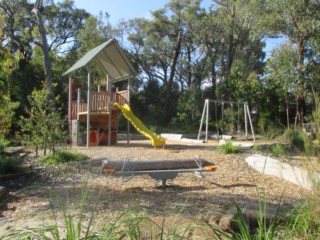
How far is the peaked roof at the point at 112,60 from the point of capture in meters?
15.4

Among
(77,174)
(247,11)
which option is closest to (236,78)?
(247,11)

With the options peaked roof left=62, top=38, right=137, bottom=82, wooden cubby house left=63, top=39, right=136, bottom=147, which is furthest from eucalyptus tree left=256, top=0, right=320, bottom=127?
wooden cubby house left=63, top=39, right=136, bottom=147

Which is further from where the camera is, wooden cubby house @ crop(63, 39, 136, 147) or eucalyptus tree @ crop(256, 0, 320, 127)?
wooden cubby house @ crop(63, 39, 136, 147)

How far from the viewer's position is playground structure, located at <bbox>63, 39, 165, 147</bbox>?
47.9ft

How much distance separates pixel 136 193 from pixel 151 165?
A: 1.96 ft

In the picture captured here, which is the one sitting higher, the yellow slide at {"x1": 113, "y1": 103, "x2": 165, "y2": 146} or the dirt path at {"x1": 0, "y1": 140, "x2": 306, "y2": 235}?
the yellow slide at {"x1": 113, "y1": 103, "x2": 165, "y2": 146}

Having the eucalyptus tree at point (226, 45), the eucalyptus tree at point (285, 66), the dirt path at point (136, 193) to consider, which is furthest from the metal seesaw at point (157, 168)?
the eucalyptus tree at point (226, 45)

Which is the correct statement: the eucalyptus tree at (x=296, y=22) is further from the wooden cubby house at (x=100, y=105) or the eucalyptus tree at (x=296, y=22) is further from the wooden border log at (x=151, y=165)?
the wooden border log at (x=151, y=165)

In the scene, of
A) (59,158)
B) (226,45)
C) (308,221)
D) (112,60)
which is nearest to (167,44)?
(226,45)

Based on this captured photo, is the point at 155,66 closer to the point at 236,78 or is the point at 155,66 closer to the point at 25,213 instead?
the point at 236,78

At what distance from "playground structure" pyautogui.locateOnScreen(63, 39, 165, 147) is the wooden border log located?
7240 mm

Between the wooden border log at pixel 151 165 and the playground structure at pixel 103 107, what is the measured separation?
7.24 meters

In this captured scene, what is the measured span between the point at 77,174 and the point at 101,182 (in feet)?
3.26

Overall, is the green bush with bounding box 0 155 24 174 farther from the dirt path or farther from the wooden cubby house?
the wooden cubby house
